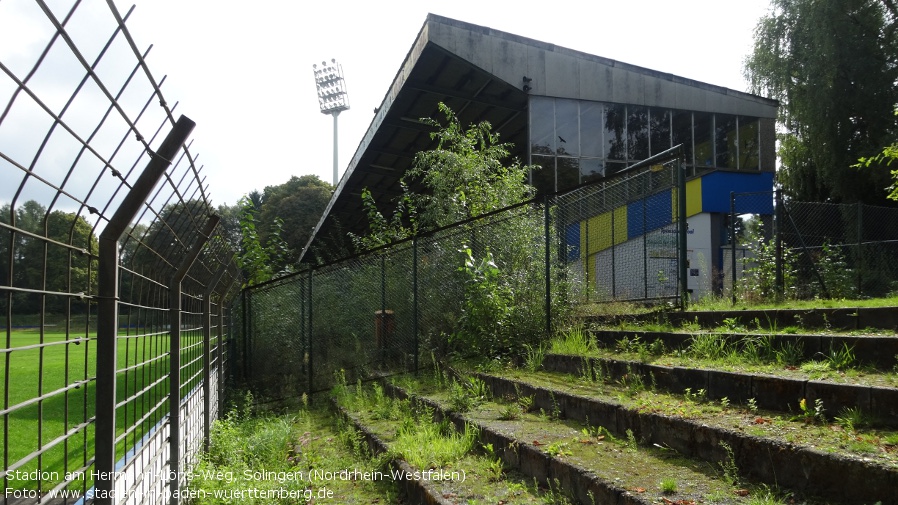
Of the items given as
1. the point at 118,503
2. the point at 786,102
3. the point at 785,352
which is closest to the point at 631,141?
the point at 786,102

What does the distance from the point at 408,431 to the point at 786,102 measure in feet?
62.7

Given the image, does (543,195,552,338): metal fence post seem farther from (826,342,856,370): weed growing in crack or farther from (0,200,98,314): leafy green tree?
(0,200,98,314): leafy green tree

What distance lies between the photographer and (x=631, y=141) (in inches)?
654

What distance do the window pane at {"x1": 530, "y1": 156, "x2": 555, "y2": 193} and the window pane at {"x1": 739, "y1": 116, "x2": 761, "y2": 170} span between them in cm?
574

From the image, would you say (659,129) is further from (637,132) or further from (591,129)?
(591,129)

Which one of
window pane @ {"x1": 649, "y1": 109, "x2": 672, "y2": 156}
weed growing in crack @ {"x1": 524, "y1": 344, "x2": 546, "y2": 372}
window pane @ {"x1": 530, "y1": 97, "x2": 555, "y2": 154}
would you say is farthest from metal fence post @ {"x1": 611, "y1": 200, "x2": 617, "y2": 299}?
window pane @ {"x1": 649, "y1": 109, "x2": 672, "y2": 156}

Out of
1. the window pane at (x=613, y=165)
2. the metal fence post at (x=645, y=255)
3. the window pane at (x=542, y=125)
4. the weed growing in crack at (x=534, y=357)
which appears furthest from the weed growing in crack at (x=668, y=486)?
the window pane at (x=613, y=165)

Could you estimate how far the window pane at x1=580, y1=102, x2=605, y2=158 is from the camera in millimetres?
16078

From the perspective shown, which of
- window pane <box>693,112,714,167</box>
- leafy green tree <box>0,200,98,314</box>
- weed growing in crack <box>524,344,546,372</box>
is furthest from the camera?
window pane <box>693,112,714,167</box>

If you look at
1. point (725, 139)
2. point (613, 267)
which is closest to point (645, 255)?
point (613, 267)

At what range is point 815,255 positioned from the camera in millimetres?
10320

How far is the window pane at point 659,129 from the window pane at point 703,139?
943mm

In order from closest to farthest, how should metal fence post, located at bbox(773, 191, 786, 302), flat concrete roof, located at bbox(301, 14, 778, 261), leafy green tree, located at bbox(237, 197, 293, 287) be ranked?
metal fence post, located at bbox(773, 191, 786, 302) → leafy green tree, located at bbox(237, 197, 293, 287) → flat concrete roof, located at bbox(301, 14, 778, 261)

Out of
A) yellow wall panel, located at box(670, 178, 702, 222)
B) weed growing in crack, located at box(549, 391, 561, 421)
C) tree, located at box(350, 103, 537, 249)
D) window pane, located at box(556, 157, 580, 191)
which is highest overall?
window pane, located at box(556, 157, 580, 191)
